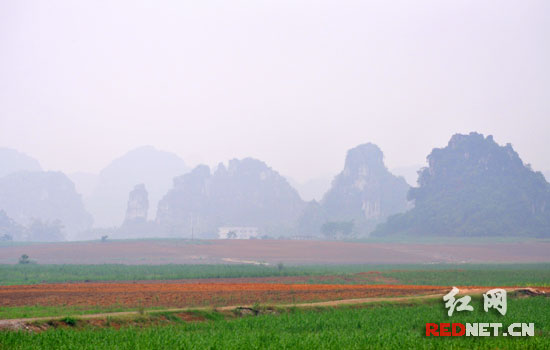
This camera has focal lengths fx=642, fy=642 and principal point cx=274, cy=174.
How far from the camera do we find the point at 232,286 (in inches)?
1603

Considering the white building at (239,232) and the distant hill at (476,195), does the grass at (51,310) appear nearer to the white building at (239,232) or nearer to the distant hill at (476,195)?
the distant hill at (476,195)

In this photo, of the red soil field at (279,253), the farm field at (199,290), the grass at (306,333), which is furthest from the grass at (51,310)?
the red soil field at (279,253)

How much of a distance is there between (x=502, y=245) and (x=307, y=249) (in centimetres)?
3124

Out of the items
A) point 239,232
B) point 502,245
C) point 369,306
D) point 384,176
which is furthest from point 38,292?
point 384,176

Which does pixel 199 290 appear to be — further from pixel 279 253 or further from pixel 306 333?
pixel 279 253

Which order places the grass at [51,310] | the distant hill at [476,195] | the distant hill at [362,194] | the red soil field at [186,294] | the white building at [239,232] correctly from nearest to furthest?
the grass at [51,310] < the red soil field at [186,294] < the distant hill at [476,195] < the white building at [239,232] < the distant hill at [362,194]

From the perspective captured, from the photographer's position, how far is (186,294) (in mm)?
34750

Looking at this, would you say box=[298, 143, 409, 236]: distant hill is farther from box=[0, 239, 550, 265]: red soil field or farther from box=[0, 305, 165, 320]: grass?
box=[0, 305, 165, 320]: grass

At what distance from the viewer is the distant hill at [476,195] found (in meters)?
131

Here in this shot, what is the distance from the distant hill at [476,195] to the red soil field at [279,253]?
25345 millimetres

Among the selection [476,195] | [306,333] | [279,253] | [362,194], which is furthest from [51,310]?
[362,194]

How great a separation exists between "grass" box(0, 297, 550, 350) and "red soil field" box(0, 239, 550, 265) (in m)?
60.6

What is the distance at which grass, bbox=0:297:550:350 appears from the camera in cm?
1695

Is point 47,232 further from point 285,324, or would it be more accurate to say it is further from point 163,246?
point 285,324
